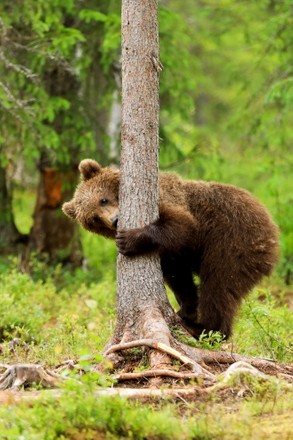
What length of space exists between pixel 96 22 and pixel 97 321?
5.28 metres

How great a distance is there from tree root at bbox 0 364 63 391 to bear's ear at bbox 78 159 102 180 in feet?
9.28

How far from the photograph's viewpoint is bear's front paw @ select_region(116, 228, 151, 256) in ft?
22.0

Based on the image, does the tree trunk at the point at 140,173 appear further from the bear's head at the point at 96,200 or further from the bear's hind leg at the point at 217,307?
the bear's head at the point at 96,200

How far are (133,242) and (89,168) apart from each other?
174cm

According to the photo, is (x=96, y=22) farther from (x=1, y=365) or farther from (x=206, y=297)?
(x=1, y=365)

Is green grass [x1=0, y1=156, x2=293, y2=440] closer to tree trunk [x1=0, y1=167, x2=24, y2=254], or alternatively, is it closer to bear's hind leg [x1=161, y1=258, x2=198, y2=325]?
tree trunk [x1=0, y1=167, x2=24, y2=254]

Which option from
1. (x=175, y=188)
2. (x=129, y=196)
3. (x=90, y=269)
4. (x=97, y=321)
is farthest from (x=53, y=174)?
(x=129, y=196)

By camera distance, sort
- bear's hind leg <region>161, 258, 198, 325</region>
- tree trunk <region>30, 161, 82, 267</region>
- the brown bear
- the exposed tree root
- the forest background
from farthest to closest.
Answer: tree trunk <region>30, 161, 82, 267</region>, the forest background, bear's hind leg <region>161, 258, 198, 325</region>, the brown bear, the exposed tree root

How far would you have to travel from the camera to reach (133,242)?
6.68m

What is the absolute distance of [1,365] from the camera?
6652 millimetres

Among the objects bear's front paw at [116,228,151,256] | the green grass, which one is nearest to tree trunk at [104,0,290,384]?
bear's front paw at [116,228,151,256]

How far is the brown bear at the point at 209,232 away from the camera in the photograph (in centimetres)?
764

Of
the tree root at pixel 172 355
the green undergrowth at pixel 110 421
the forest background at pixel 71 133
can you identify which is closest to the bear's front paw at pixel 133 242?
the tree root at pixel 172 355

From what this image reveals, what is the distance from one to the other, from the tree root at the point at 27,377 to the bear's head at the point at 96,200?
2.22 m
